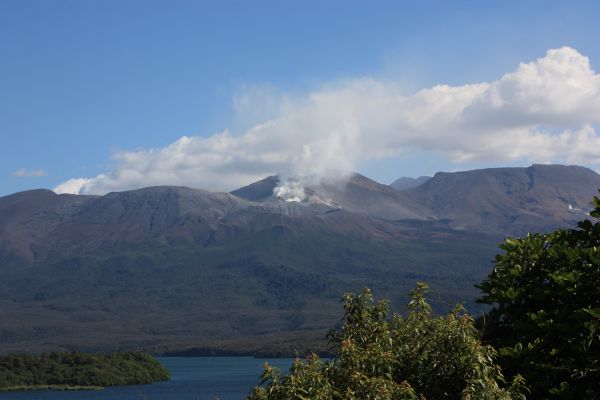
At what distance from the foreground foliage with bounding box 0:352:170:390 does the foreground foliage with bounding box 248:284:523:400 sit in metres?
126

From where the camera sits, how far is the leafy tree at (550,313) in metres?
18.5

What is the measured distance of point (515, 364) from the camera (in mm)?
19703

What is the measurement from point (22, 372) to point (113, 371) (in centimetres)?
1458

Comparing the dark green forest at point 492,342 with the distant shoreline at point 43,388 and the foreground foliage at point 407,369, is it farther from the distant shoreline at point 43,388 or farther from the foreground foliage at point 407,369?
the distant shoreline at point 43,388

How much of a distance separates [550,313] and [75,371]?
13037 centimetres

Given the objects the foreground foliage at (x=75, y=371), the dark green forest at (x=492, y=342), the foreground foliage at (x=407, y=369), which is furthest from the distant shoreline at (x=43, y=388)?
the foreground foliage at (x=407, y=369)

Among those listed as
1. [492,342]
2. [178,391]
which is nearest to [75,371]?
[178,391]

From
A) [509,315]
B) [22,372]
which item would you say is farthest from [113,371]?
[509,315]

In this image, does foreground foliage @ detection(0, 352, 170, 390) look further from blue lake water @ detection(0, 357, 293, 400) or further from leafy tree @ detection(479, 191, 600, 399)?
leafy tree @ detection(479, 191, 600, 399)

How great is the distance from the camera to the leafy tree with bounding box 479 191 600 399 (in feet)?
60.7

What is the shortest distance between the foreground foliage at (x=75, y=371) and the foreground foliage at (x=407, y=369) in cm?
12629

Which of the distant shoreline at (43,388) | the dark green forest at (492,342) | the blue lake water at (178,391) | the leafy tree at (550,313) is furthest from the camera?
the distant shoreline at (43,388)

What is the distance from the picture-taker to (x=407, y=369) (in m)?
16.6

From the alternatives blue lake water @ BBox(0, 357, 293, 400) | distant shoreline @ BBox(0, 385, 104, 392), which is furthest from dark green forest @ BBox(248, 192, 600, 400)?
distant shoreline @ BBox(0, 385, 104, 392)
